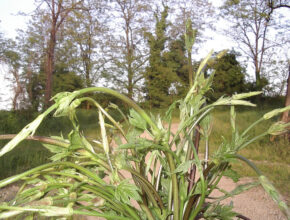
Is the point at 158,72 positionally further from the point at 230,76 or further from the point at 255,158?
the point at 255,158

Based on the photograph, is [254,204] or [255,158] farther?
[255,158]

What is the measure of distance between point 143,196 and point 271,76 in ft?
37.6

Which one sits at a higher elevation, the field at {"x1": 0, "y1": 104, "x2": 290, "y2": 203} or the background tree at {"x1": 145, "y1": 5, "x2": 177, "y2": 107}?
the background tree at {"x1": 145, "y1": 5, "x2": 177, "y2": 107}

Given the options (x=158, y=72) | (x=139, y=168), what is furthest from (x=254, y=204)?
(x=158, y=72)

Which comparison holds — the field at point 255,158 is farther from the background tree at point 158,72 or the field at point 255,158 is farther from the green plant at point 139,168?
the background tree at point 158,72

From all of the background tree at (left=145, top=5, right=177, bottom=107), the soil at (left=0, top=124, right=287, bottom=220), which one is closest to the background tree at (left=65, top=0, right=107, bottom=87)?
the background tree at (left=145, top=5, right=177, bottom=107)

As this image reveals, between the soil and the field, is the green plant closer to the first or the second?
the soil

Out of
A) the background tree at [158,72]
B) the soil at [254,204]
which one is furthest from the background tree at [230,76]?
the soil at [254,204]

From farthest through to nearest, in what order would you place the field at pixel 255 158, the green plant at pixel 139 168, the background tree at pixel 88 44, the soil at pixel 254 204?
the background tree at pixel 88 44
the field at pixel 255 158
the soil at pixel 254 204
the green plant at pixel 139 168

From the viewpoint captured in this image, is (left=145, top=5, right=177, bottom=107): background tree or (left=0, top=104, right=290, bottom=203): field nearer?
(left=0, top=104, right=290, bottom=203): field

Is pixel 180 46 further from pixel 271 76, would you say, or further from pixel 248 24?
pixel 271 76

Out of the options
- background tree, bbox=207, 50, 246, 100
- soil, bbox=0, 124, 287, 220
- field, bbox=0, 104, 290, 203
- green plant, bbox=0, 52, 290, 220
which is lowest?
soil, bbox=0, 124, 287, 220

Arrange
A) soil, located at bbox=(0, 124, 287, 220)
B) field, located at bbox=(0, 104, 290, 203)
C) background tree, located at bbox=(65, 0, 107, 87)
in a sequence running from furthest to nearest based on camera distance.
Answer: background tree, located at bbox=(65, 0, 107, 87)
field, located at bbox=(0, 104, 290, 203)
soil, located at bbox=(0, 124, 287, 220)

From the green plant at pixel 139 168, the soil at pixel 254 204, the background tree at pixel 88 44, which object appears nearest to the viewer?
the green plant at pixel 139 168
